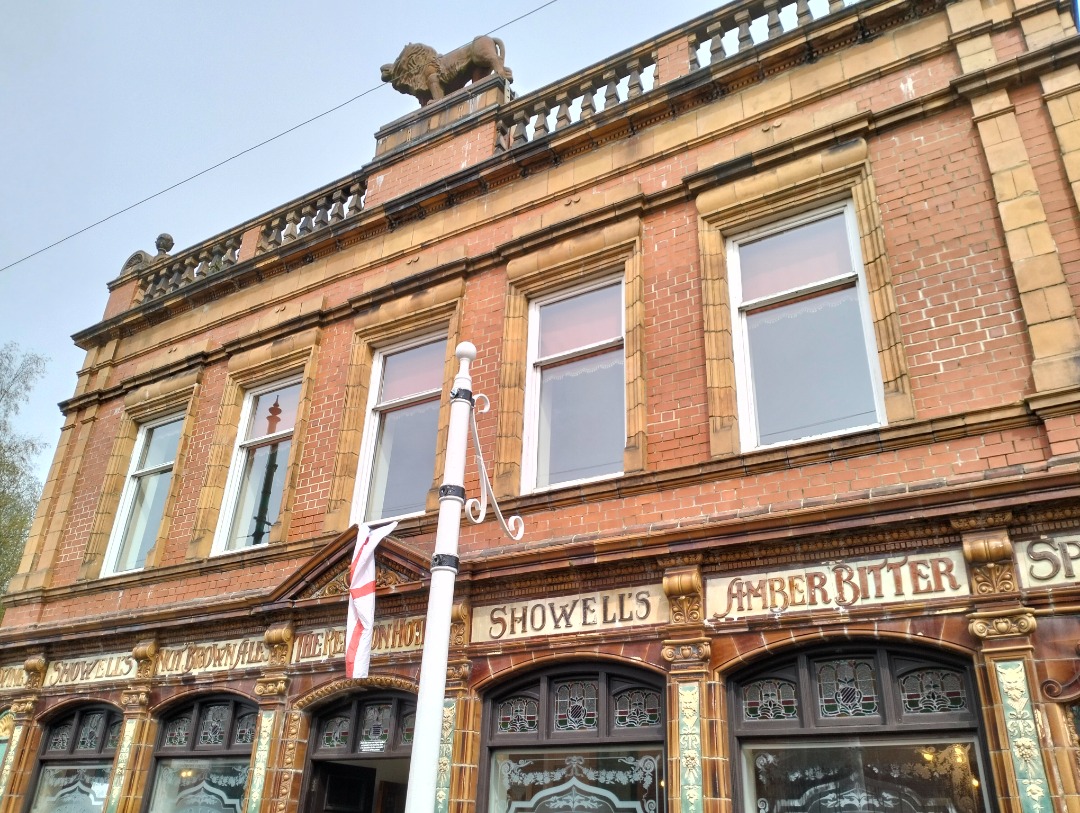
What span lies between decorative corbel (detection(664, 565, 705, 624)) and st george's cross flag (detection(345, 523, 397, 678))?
241 centimetres

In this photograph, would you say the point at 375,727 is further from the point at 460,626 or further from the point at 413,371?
the point at 413,371

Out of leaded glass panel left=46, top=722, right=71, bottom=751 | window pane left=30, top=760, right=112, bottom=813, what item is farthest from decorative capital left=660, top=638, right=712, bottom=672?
leaded glass panel left=46, top=722, right=71, bottom=751

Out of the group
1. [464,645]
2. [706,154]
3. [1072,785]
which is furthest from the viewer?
[706,154]

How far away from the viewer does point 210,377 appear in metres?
12.0

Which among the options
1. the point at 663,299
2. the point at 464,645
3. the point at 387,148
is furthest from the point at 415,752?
the point at 387,148

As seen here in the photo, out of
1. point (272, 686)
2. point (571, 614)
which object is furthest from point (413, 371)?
point (571, 614)

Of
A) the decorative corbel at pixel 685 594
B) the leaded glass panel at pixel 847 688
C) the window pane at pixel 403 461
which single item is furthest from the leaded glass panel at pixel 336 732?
the leaded glass panel at pixel 847 688

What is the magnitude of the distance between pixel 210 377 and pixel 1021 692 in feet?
33.4

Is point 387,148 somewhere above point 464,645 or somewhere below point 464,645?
above

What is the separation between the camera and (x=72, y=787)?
1004 centimetres

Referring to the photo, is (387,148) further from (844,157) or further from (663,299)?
(844,157)

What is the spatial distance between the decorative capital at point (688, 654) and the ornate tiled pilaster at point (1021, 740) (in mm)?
1892

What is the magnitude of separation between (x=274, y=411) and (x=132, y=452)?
277 centimetres

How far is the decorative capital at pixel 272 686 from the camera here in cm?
863
